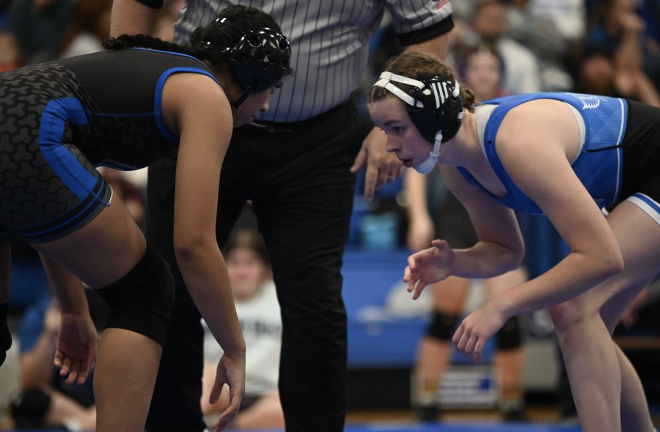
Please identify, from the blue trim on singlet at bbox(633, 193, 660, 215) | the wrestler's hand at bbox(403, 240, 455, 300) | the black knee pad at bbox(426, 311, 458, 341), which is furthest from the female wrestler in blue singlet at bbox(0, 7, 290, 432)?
the black knee pad at bbox(426, 311, 458, 341)

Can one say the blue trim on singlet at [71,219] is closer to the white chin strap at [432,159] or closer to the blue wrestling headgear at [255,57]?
the blue wrestling headgear at [255,57]

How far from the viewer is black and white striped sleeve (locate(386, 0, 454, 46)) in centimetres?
329

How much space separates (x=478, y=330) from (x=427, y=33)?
110cm

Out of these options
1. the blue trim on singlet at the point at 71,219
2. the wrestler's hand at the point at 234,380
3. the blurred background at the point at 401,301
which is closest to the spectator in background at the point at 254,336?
the blurred background at the point at 401,301

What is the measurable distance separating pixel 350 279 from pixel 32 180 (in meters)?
3.55

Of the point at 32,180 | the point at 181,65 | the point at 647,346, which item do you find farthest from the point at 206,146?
the point at 647,346

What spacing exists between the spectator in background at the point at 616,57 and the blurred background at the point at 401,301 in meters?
0.02

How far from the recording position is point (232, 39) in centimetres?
268

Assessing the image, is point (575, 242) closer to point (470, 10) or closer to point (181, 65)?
point (181, 65)

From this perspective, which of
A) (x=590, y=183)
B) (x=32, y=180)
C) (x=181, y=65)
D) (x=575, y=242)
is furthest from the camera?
(x=590, y=183)

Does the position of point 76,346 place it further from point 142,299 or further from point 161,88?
point 161,88

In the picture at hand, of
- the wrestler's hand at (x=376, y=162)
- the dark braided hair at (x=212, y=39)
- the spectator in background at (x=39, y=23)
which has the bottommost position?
the spectator in background at (x=39, y=23)

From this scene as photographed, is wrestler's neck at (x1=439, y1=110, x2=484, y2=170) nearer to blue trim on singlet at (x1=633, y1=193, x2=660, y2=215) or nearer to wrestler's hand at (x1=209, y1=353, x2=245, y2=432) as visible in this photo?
blue trim on singlet at (x1=633, y1=193, x2=660, y2=215)

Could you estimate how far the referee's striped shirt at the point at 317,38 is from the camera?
309 cm
